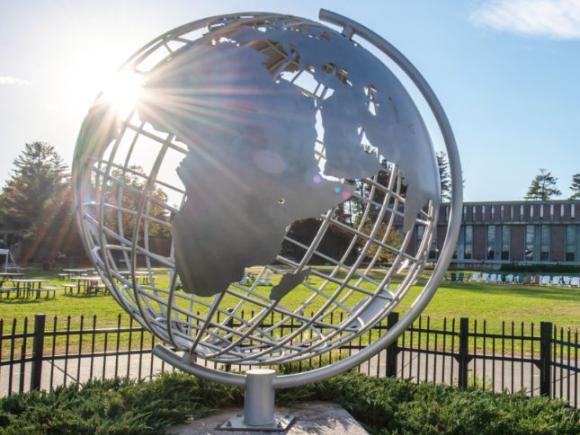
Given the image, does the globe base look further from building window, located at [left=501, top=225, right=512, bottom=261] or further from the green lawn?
building window, located at [left=501, top=225, right=512, bottom=261]

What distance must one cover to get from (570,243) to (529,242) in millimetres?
4063

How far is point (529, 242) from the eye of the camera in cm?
6225

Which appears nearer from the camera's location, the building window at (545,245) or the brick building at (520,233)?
the brick building at (520,233)

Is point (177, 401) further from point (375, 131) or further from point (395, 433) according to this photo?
point (375, 131)

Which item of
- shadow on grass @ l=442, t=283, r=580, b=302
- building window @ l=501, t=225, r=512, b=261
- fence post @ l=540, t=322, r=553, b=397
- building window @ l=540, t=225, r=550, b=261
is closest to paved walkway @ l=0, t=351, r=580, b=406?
fence post @ l=540, t=322, r=553, b=397

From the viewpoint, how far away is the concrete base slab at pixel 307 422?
4762 millimetres

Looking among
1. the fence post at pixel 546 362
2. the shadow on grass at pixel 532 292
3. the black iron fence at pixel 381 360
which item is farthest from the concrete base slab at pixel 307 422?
the shadow on grass at pixel 532 292

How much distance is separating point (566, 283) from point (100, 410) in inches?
1471

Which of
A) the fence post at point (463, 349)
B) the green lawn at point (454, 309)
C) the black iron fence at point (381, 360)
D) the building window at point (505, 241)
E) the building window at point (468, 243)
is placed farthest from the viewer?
the building window at point (468, 243)

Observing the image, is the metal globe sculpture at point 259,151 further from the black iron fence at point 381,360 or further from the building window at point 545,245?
the building window at point 545,245

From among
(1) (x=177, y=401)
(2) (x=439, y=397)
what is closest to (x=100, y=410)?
(1) (x=177, y=401)

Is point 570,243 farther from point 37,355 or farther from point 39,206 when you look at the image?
point 37,355

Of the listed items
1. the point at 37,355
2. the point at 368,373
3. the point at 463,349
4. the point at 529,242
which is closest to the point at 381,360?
the point at 368,373

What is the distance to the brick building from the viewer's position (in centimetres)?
6034
